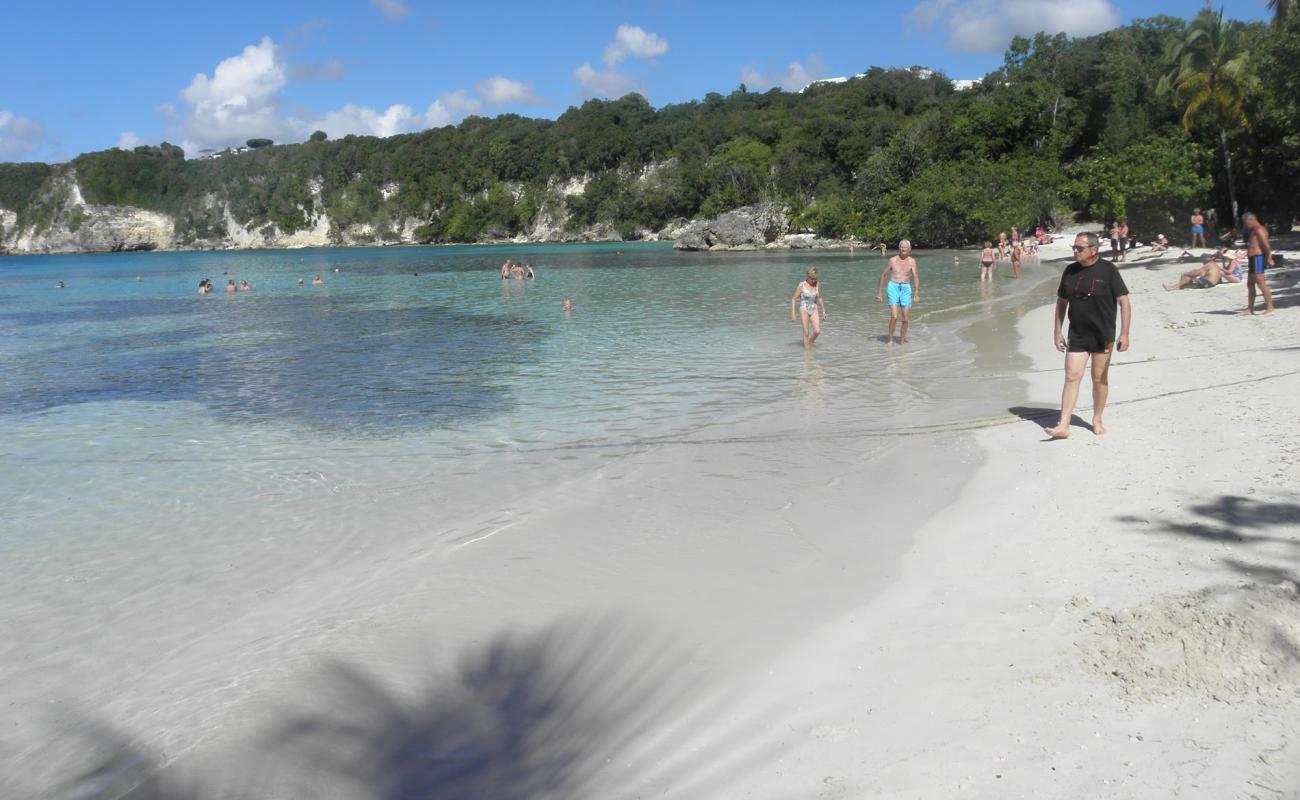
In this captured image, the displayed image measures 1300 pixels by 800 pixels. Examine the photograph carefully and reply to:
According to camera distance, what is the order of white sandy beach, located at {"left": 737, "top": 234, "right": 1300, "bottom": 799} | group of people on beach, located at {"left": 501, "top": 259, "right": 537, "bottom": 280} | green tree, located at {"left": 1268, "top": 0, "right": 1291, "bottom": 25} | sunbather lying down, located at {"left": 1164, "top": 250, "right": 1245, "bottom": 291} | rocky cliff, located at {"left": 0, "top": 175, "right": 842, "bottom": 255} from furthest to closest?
rocky cliff, located at {"left": 0, "top": 175, "right": 842, "bottom": 255} < group of people on beach, located at {"left": 501, "top": 259, "right": 537, "bottom": 280} < green tree, located at {"left": 1268, "top": 0, "right": 1291, "bottom": 25} < sunbather lying down, located at {"left": 1164, "top": 250, "right": 1245, "bottom": 291} < white sandy beach, located at {"left": 737, "top": 234, "right": 1300, "bottom": 799}

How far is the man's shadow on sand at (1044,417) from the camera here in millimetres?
8461

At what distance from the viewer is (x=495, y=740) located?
3990 millimetres

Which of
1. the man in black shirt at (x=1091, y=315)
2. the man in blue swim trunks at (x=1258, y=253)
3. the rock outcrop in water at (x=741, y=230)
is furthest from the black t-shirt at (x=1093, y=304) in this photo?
the rock outcrop in water at (x=741, y=230)

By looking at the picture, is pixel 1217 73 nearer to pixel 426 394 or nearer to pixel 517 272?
pixel 517 272

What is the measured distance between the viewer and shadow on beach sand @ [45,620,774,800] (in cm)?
363

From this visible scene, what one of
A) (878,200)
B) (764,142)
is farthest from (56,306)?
(764,142)

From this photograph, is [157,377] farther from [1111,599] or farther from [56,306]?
[56,306]

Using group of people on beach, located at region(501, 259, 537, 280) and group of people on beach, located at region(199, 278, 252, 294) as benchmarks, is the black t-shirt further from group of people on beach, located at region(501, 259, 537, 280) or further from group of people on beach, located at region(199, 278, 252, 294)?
group of people on beach, located at region(199, 278, 252, 294)

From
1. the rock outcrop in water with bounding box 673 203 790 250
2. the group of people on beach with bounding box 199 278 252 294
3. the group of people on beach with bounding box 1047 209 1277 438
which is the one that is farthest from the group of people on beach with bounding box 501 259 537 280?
the group of people on beach with bounding box 1047 209 1277 438

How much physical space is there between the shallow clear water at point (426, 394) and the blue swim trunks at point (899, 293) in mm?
888

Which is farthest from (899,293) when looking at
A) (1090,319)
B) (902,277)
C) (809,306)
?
(1090,319)

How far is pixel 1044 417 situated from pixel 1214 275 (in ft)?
49.2

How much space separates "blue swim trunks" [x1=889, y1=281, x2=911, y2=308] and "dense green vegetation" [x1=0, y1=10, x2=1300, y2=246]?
797 inches

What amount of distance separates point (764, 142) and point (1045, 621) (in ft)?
350
